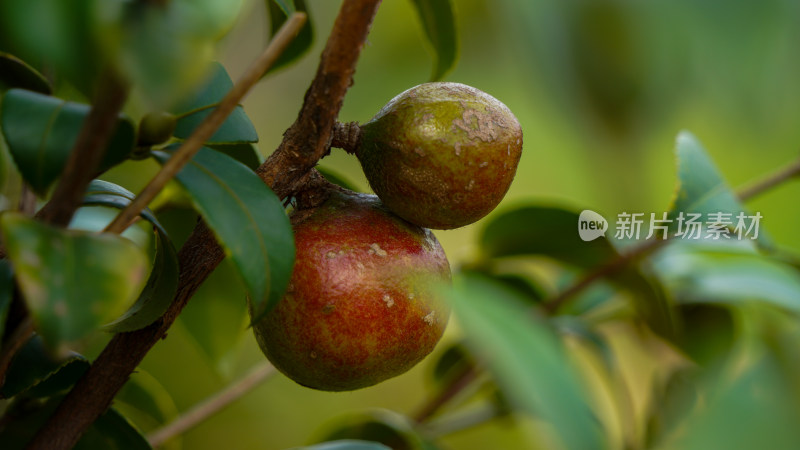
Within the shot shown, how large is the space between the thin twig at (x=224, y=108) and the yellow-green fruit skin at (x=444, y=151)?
14 centimetres

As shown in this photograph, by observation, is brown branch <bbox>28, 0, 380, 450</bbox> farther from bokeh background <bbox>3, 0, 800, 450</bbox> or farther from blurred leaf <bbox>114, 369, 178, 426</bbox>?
bokeh background <bbox>3, 0, 800, 450</bbox>

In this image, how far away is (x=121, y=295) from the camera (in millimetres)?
291

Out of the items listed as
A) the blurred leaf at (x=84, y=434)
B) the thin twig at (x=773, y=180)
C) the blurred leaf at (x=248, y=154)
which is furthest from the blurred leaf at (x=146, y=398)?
the thin twig at (x=773, y=180)

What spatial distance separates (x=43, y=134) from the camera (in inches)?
13.1

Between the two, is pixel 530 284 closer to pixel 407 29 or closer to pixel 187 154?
pixel 187 154

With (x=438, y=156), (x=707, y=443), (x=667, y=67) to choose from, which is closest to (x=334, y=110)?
(x=438, y=156)

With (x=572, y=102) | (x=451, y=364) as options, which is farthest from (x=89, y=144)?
(x=572, y=102)

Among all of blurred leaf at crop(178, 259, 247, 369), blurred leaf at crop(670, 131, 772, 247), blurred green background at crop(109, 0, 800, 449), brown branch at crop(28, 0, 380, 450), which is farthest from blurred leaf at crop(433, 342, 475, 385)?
brown branch at crop(28, 0, 380, 450)

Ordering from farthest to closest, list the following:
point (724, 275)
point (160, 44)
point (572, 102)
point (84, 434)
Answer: point (572, 102) < point (724, 275) < point (84, 434) < point (160, 44)

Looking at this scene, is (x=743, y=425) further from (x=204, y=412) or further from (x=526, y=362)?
(x=204, y=412)

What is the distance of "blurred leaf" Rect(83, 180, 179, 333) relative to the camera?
395 millimetres

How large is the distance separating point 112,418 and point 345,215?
8.0 inches

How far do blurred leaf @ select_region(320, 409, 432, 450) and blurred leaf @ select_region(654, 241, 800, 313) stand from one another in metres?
0.32

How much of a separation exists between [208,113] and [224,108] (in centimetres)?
9
